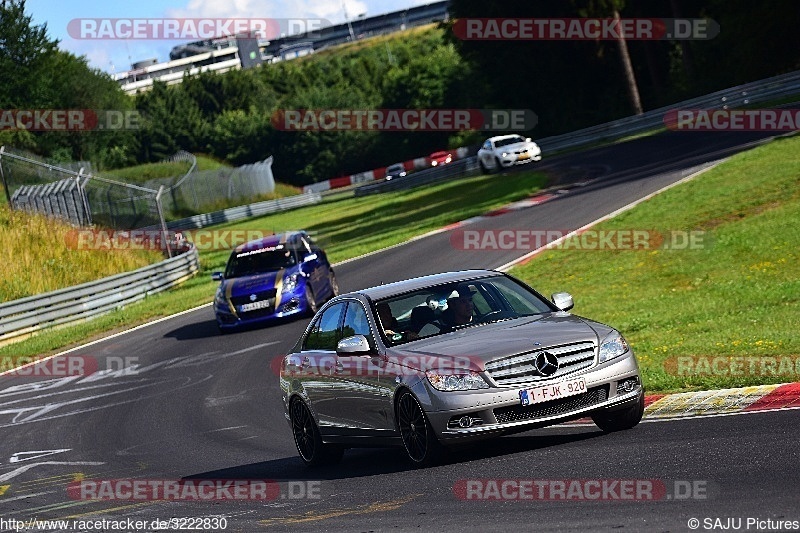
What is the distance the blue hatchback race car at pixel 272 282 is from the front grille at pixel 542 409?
606 inches

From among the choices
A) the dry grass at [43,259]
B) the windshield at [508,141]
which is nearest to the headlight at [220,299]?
the dry grass at [43,259]

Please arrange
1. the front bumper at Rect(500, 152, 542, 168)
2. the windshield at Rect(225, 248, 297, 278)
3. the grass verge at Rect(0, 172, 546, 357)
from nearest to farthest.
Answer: the windshield at Rect(225, 248, 297, 278), the grass verge at Rect(0, 172, 546, 357), the front bumper at Rect(500, 152, 542, 168)

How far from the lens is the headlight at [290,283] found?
24.8 meters

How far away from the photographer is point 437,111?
3804 inches

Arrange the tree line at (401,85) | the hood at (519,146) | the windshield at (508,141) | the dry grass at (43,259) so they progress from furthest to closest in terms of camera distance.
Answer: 1. the tree line at (401,85)
2. the windshield at (508,141)
3. the hood at (519,146)
4. the dry grass at (43,259)

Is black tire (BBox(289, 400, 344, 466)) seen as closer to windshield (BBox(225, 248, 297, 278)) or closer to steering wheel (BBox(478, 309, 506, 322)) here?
steering wheel (BBox(478, 309, 506, 322))

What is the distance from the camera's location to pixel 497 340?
9.89 meters

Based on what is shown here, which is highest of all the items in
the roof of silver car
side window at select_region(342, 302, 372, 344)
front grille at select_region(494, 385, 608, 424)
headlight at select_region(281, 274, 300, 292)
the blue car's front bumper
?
the roof of silver car

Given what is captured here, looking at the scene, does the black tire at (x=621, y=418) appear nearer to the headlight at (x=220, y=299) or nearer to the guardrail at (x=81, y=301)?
the headlight at (x=220, y=299)

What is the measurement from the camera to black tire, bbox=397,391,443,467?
9723 millimetres

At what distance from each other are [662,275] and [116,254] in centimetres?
2072

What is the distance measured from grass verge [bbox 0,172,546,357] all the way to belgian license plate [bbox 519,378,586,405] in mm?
18060

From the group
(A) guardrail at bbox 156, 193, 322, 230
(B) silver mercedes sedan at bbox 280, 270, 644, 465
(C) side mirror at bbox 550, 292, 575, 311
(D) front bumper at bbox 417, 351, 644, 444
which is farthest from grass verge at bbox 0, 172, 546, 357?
(D) front bumper at bbox 417, 351, 644, 444

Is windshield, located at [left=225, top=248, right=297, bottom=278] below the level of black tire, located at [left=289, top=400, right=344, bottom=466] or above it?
above
